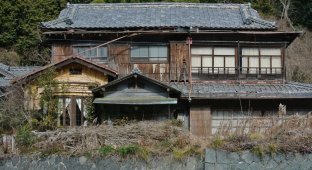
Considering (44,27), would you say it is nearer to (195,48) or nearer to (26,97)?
(26,97)

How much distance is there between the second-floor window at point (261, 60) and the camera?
83.6ft

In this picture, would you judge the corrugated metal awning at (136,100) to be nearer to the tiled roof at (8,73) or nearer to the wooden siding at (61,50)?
the wooden siding at (61,50)

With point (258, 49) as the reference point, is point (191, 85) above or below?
below

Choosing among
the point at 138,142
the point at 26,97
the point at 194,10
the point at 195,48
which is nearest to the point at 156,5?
the point at 194,10

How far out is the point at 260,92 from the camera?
23469mm

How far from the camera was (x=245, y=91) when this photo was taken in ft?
77.4

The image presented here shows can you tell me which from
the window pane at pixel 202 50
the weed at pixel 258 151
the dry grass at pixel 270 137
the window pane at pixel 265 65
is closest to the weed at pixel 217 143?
the dry grass at pixel 270 137

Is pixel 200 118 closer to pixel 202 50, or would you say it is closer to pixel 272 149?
pixel 202 50

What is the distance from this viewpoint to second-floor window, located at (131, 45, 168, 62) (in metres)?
25.4

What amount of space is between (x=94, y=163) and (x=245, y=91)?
411 inches

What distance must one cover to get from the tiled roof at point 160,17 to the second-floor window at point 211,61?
3.94 feet

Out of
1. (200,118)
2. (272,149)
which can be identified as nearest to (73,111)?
(200,118)

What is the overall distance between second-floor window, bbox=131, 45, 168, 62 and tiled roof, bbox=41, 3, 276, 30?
1.10 metres

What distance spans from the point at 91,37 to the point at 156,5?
4.97 meters
